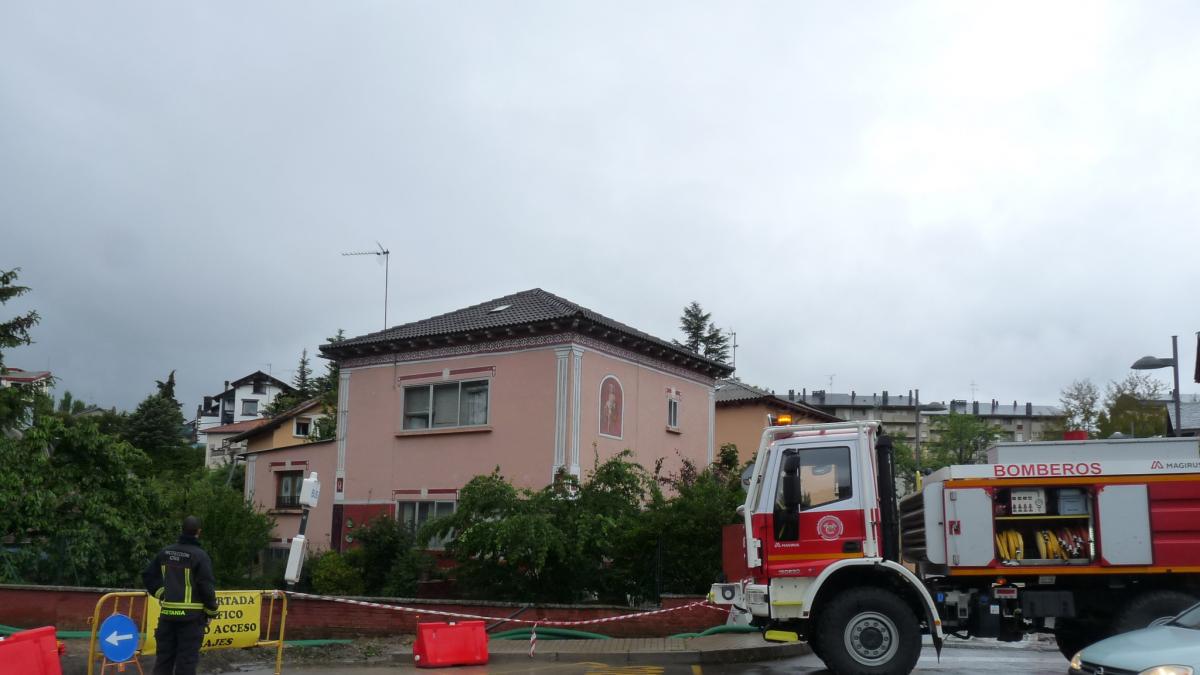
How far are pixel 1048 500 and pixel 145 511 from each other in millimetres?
16690

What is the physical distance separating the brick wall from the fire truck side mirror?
5.41 m

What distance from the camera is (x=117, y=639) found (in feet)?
34.9

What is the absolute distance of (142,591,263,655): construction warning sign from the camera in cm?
1202

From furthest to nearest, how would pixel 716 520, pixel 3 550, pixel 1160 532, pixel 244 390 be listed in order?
pixel 244 390 → pixel 3 550 → pixel 716 520 → pixel 1160 532

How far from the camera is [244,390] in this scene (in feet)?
333

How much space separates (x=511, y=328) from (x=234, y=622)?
42.0 ft

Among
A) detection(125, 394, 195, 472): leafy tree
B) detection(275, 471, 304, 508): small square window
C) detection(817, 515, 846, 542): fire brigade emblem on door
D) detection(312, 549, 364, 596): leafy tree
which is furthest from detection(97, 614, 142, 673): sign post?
detection(125, 394, 195, 472): leafy tree

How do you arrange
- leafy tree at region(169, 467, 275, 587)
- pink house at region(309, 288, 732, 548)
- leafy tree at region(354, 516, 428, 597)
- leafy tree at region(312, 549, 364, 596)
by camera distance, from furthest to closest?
pink house at region(309, 288, 732, 548)
leafy tree at region(169, 467, 275, 587)
leafy tree at region(354, 516, 428, 597)
leafy tree at region(312, 549, 364, 596)

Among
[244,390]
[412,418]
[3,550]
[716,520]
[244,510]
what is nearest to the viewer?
[716,520]

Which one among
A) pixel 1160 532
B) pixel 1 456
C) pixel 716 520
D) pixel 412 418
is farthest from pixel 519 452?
pixel 1160 532

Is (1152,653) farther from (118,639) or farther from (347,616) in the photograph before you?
(347,616)


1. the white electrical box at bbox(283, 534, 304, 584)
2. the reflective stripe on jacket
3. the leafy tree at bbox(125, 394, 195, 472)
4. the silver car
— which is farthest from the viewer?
the leafy tree at bbox(125, 394, 195, 472)

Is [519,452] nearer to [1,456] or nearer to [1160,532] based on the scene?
[1,456]

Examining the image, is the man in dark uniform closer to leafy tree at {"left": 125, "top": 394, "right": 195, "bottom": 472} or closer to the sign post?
the sign post
